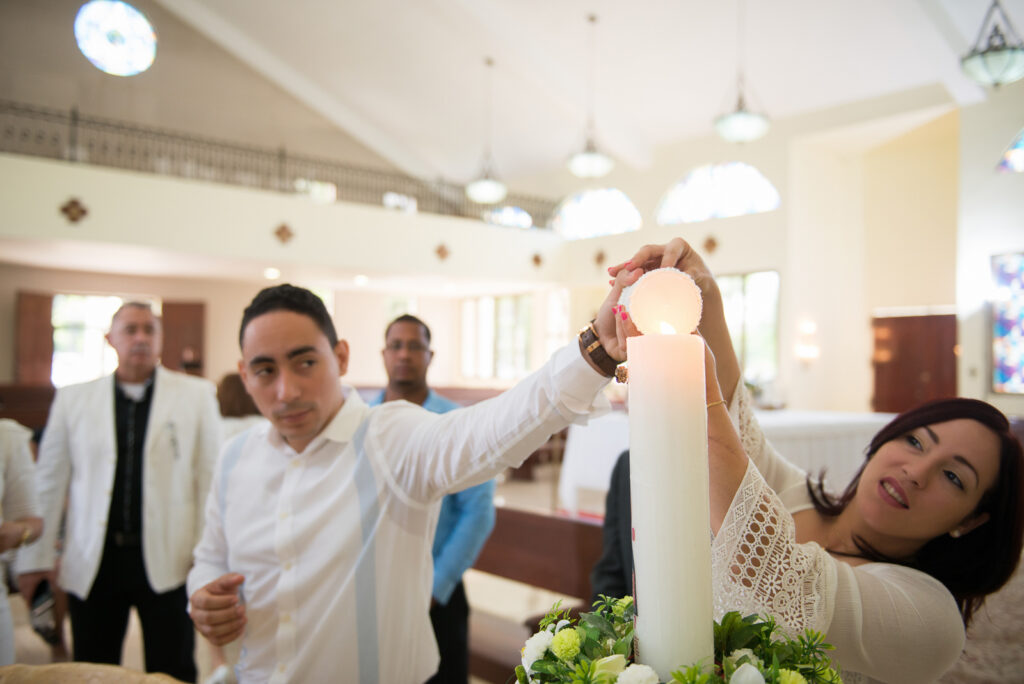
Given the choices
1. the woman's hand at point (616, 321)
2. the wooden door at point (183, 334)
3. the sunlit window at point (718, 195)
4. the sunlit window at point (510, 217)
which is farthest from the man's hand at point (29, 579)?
the sunlit window at point (510, 217)

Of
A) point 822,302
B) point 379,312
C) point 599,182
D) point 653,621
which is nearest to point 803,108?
point 822,302

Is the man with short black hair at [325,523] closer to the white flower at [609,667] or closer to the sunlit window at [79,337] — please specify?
the white flower at [609,667]

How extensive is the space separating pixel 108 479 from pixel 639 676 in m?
2.32

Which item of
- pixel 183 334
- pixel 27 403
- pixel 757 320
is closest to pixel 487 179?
pixel 757 320

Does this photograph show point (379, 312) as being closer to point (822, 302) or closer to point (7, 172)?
point (7, 172)

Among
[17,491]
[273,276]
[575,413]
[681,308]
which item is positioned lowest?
[17,491]

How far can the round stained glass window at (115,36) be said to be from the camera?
959 centimetres

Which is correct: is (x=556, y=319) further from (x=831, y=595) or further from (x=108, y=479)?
(x=831, y=595)

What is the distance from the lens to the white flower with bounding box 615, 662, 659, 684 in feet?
1.67

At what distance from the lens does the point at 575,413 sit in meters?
0.99

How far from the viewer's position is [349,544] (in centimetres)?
124

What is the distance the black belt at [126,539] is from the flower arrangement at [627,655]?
2129 mm

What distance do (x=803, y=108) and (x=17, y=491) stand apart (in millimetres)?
10089

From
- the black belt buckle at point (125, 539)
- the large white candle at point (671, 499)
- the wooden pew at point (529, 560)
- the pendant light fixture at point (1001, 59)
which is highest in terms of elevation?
the pendant light fixture at point (1001, 59)
